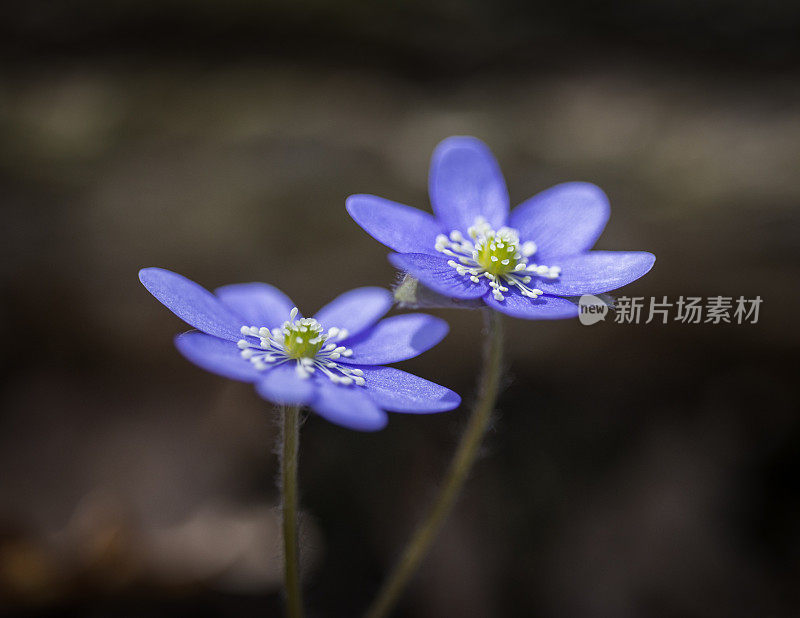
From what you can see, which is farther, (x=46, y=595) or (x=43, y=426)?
(x=43, y=426)

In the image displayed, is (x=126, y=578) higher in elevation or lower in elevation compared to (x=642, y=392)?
lower

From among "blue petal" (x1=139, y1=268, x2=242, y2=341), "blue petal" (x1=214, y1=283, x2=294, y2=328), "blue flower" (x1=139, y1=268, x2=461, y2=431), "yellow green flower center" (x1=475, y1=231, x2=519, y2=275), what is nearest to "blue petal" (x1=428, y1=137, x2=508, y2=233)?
"yellow green flower center" (x1=475, y1=231, x2=519, y2=275)

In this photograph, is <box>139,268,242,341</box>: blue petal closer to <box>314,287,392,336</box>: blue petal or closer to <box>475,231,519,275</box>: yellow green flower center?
<box>314,287,392,336</box>: blue petal

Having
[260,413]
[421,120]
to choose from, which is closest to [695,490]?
[260,413]

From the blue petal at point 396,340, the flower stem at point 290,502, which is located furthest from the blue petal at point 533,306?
the flower stem at point 290,502

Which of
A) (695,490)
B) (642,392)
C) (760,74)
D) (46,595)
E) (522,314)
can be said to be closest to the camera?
(522,314)

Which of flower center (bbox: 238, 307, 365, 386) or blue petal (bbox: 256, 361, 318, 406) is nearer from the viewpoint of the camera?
blue petal (bbox: 256, 361, 318, 406)

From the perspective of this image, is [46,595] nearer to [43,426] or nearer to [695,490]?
[43,426]

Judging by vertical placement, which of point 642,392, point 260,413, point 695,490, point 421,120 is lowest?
point 260,413
